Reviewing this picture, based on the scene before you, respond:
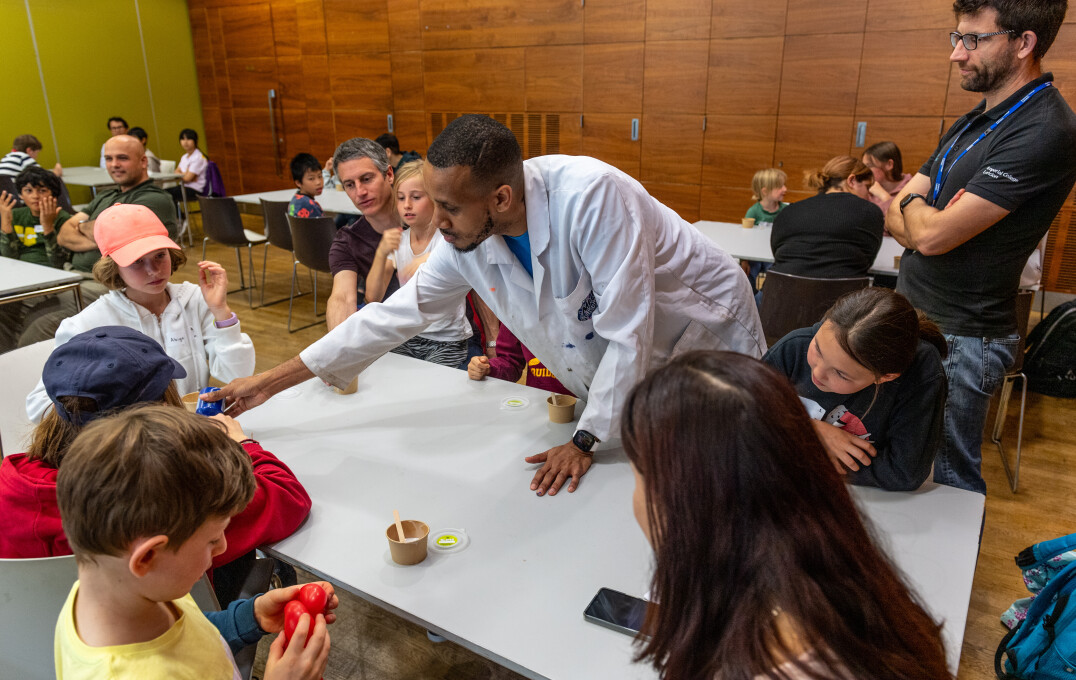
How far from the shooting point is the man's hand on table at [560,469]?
152 cm

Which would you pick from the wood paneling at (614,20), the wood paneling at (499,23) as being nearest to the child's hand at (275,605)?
the wood paneling at (614,20)

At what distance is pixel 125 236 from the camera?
6.63ft

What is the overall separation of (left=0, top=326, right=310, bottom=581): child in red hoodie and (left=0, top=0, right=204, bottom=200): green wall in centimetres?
904

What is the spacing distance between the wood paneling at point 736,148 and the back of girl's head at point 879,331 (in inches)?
194

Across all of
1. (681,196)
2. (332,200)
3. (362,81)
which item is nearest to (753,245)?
(681,196)

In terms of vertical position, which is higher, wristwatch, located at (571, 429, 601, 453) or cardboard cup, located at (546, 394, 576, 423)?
wristwatch, located at (571, 429, 601, 453)

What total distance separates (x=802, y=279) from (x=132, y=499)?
2.68 metres

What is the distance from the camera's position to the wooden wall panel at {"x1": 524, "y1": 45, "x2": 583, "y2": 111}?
6.68 metres

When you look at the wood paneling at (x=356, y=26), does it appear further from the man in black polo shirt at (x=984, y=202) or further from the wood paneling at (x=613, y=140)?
the man in black polo shirt at (x=984, y=202)

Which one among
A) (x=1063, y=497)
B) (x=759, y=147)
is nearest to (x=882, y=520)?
(x=1063, y=497)

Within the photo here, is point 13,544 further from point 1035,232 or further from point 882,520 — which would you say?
point 1035,232

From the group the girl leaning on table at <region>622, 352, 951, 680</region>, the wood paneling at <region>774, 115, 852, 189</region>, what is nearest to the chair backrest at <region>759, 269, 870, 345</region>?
the girl leaning on table at <region>622, 352, 951, 680</region>

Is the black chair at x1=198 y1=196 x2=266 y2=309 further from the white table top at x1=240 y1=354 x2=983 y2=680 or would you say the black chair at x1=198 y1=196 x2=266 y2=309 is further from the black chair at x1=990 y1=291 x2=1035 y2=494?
the black chair at x1=990 y1=291 x2=1035 y2=494

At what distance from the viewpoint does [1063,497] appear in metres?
2.84
